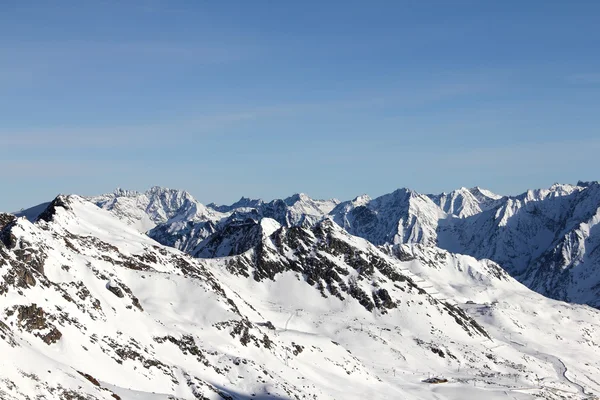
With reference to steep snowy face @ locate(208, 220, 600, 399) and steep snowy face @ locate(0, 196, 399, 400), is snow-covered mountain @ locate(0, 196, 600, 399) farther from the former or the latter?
steep snowy face @ locate(208, 220, 600, 399)

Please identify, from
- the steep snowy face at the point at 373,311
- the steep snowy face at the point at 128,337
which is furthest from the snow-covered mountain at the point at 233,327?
the steep snowy face at the point at 373,311

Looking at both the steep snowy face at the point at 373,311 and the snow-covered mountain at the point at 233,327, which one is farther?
the steep snowy face at the point at 373,311

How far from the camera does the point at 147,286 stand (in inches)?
4776

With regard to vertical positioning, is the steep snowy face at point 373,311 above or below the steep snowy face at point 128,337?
above

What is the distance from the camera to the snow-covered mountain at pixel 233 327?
2992 inches

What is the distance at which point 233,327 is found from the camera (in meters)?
110

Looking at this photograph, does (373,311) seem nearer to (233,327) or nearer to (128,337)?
(233,327)

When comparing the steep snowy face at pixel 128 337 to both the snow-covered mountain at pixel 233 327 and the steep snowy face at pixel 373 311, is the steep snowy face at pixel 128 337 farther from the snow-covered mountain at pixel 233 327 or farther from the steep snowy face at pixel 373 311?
the steep snowy face at pixel 373 311

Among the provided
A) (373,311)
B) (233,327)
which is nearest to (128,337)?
(233,327)

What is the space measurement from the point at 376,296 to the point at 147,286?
7535cm

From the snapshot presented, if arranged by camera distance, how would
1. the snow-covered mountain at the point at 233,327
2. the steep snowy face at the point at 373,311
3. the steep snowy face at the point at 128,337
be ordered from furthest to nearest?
the steep snowy face at the point at 373,311, the snow-covered mountain at the point at 233,327, the steep snowy face at the point at 128,337

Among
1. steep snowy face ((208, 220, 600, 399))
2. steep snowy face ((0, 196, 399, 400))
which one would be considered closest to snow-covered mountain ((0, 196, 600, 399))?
steep snowy face ((0, 196, 399, 400))

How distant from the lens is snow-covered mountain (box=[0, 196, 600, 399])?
76000 millimetres

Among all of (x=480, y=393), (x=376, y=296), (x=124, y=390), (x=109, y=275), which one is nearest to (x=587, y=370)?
(x=376, y=296)
